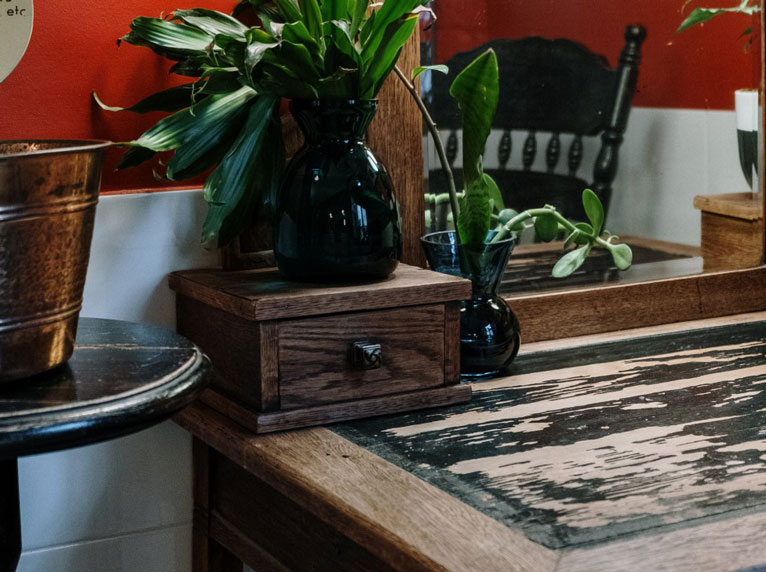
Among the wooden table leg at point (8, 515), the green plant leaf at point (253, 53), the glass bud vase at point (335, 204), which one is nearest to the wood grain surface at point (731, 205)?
the glass bud vase at point (335, 204)

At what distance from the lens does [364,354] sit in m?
1.37

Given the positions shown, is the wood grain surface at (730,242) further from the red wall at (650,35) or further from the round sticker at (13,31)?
the round sticker at (13,31)

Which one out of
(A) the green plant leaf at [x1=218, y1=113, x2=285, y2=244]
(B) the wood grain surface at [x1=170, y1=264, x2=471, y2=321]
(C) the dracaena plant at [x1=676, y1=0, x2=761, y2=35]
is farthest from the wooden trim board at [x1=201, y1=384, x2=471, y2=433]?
(C) the dracaena plant at [x1=676, y1=0, x2=761, y2=35]

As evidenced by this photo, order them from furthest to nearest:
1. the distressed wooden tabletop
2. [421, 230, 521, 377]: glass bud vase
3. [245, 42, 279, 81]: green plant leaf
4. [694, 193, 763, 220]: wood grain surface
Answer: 1. [694, 193, 763, 220]: wood grain surface
2. [421, 230, 521, 377]: glass bud vase
3. [245, 42, 279, 81]: green plant leaf
4. the distressed wooden tabletop

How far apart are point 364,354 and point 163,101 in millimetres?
452

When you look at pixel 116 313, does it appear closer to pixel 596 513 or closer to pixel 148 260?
pixel 148 260

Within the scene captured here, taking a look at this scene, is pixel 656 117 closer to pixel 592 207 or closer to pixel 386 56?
pixel 592 207

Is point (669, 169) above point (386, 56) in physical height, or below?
below

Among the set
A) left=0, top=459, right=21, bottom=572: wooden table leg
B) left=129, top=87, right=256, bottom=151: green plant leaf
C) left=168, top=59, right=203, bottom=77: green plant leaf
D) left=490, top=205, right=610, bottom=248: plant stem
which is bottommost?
left=0, top=459, right=21, bottom=572: wooden table leg

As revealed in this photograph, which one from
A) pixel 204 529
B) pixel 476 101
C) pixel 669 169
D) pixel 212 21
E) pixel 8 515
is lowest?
pixel 204 529

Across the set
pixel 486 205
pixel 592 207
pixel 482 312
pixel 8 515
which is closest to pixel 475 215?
pixel 486 205

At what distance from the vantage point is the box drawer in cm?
134

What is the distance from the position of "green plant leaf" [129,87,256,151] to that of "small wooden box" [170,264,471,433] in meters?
0.20

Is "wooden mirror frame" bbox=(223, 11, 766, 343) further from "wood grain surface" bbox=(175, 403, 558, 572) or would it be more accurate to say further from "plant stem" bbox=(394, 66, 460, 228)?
"wood grain surface" bbox=(175, 403, 558, 572)
